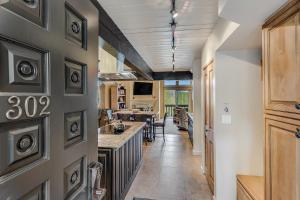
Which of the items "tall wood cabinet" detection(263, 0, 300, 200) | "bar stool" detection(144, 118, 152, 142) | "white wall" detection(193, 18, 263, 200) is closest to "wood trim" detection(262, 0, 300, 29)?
Result: "tall wood cabinet" detection(263, 0, 300, 200)

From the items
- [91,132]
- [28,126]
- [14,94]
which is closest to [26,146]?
[28,126]

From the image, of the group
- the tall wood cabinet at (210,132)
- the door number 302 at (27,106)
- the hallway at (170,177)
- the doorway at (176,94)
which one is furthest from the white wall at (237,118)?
the doorway at (176,94)

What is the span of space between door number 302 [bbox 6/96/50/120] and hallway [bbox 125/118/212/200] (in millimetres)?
2716

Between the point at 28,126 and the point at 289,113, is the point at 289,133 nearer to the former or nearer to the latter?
the point at 289,113

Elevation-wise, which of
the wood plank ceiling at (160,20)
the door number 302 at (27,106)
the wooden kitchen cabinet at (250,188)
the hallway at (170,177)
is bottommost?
the hallway at (170,177)

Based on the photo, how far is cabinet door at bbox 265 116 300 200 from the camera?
129 centimetres

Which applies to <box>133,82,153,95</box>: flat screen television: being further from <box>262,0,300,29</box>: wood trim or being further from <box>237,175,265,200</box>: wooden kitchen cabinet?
<box>262,0,300,29</box>: wood trim

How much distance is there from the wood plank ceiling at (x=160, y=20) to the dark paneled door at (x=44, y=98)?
3.71 ft

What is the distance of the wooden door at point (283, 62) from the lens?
129 cm

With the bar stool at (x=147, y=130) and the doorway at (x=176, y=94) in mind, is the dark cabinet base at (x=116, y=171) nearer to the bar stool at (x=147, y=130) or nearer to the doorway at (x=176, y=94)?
the bar stool at (x=147, y=130)

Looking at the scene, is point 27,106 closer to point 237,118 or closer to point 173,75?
point 237,118

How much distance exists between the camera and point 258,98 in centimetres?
264

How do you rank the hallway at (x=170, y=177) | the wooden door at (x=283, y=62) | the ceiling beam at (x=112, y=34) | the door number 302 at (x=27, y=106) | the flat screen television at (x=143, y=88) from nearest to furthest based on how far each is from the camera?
the door number 302 at (x=27, y=106), the wooden door at (x=283, y=62), the ceiling beam at (x=112, y=34), the hallway at (x=170, y=177), the flat screen television at (x=143, y=88)

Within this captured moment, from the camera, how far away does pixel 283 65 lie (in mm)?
1425
